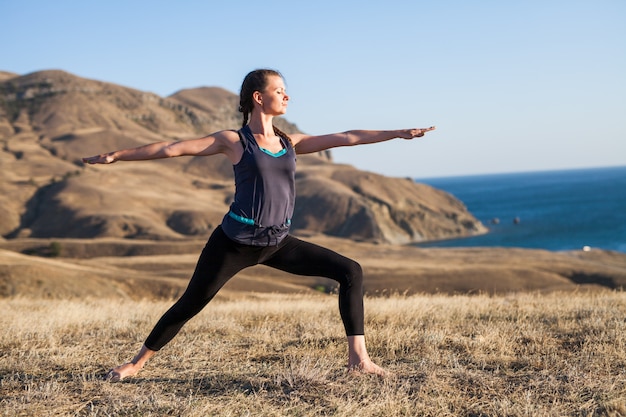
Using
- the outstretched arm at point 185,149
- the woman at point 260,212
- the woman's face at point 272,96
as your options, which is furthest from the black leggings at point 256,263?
the woman's face at point 272,96

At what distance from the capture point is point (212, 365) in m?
5.69

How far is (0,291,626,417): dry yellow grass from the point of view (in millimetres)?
4395

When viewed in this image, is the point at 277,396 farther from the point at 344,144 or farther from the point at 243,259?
the point at 344,144

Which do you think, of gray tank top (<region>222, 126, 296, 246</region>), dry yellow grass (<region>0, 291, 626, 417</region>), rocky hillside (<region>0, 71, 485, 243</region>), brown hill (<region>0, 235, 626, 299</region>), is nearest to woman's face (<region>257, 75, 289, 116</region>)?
gray tank top (<region>222, 126, 296, 246</region>)

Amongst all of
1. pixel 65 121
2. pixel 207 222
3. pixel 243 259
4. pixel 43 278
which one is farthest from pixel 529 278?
pixel 65 121

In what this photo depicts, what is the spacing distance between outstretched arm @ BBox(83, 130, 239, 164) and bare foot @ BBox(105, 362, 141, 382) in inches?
69.9

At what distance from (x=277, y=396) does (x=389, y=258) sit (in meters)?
47.6

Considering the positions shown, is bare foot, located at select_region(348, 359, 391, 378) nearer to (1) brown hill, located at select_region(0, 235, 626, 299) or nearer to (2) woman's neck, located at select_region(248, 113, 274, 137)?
(2) woman's neck, located at select_region(248, 113, 274, 137)

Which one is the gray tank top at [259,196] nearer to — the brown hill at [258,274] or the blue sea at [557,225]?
the brown hill at [258,274]

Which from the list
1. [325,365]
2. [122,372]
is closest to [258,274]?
[325,365]

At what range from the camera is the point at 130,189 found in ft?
299

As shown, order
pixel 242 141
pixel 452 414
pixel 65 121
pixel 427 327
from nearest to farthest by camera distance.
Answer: pixel 452 414
pixel 242 141
pixel 427 327
pixel 65 121

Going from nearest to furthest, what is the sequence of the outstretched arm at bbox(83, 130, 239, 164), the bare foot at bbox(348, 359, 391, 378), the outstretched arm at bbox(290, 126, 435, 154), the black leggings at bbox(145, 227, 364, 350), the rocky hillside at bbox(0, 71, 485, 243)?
the outstretched arm at bbox(83, 130, 239, 164) → the black leggings at bbox(145, 227, 364, 350) → the bare foot at bbox(348, 359, 391, 378) → the outstretched arm at bbox(290, 126, 435, 154) → the rocky hillside at bbox(0, 71, 485, 243)

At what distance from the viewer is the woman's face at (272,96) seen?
5078 mm
